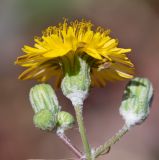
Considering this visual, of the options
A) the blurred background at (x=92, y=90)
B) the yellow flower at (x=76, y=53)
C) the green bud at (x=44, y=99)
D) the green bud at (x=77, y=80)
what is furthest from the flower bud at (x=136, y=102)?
the blurred background at (x=92, y=90)

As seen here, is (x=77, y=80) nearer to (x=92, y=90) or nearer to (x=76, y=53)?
(x=76, y=53)

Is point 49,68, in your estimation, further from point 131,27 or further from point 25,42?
point 131,27

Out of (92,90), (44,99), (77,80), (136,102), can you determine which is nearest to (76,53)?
(77,80)

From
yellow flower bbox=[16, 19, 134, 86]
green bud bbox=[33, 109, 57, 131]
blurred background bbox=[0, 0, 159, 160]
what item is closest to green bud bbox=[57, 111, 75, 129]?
green bud bbox=[33, 109, 57, 131]

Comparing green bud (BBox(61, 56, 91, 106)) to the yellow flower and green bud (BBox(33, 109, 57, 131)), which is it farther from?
green bud (BBox(33, 109, 57, 131))

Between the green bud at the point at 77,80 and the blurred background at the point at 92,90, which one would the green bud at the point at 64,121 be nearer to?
the green bud at the point at 77,80

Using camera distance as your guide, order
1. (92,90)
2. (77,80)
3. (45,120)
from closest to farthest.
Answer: (45,120)
(77,80)
(92,90)

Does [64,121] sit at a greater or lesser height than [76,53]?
lesser

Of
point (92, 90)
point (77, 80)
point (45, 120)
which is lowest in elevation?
point (92, 90)

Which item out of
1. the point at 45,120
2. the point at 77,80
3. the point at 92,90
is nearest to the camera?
the point at 45,120
